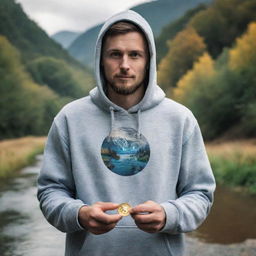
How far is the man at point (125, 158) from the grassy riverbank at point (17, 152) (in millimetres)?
12247

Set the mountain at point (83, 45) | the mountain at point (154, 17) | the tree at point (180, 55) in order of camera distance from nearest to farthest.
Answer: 1. the mountain at point (154, 17)
2. the mountain at point (83, 45)
3. the tree at point (180, 55)

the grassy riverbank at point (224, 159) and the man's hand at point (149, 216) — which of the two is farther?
the grassy riverbank at point (224, 159)

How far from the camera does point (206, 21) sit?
26.0 metres

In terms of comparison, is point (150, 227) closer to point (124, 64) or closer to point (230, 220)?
point (124, 64)

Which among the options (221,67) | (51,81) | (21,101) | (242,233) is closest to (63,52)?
(51,81)

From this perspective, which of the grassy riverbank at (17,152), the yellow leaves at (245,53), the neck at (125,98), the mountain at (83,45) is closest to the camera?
Answer: the neck at (125,98)

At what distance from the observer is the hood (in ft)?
6.86

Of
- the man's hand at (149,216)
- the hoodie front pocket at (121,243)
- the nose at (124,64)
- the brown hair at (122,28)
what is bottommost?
the hoodie front pocket at (121,243)

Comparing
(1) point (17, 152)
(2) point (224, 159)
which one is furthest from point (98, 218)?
(1) point (17, 152)

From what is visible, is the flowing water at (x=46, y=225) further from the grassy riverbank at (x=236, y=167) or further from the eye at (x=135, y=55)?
the eye at (x=135, y=55)

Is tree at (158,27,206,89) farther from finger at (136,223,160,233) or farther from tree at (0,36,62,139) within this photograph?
finger at (136,223,160,233)

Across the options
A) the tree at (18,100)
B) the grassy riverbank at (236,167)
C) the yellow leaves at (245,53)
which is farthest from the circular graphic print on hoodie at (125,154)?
the tree at (18,100)

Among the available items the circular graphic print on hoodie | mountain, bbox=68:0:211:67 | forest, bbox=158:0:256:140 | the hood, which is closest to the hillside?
mountain, bbox=68:0:211:67

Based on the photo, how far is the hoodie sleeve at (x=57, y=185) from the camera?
1.98 meters
